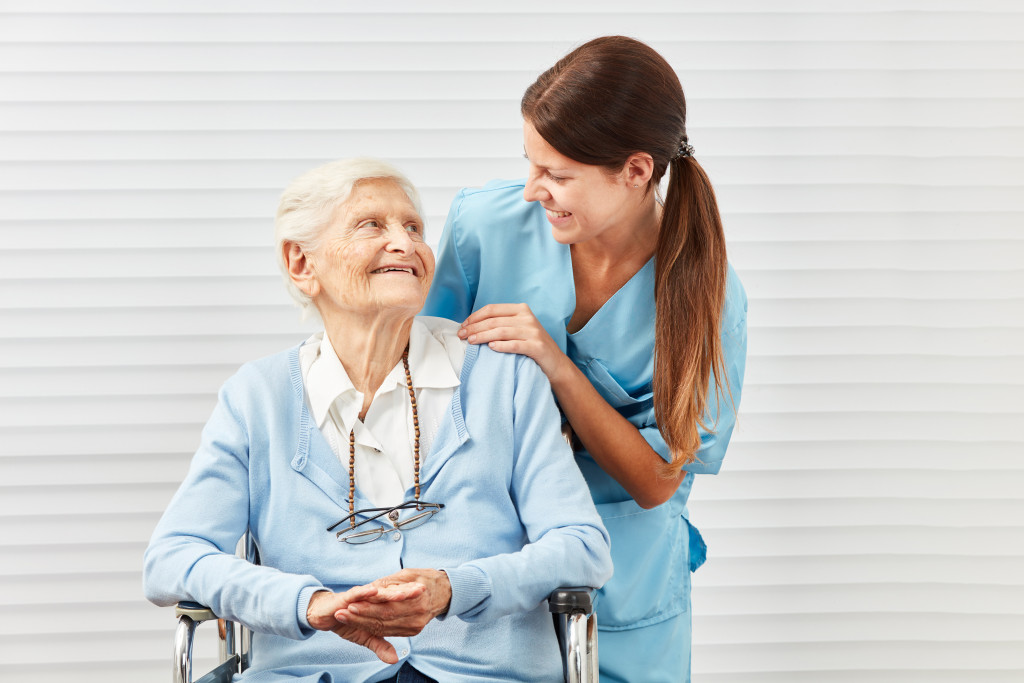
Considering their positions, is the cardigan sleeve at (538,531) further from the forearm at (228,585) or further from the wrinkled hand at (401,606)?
the forearm at (228,585)

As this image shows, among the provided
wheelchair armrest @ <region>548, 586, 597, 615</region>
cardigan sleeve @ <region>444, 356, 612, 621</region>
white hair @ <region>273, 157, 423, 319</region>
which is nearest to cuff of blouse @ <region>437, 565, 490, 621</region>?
cardigan sleeve @ <region>444, 356, 612, 621</region>

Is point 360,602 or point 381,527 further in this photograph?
point 381,527

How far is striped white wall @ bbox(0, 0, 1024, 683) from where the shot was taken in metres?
2.30

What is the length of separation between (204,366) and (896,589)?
1981mm

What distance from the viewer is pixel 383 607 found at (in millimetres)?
1230

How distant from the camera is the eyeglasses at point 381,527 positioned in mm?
1431

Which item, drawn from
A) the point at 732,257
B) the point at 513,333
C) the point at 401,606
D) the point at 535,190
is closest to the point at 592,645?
the point at 401,606

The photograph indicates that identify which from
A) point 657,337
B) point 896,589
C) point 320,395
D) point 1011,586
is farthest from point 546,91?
point 1011,586

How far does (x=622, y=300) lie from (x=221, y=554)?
2.77 feet

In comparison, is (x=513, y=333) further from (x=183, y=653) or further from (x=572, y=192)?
(x=183, y=653)

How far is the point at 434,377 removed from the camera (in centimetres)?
154

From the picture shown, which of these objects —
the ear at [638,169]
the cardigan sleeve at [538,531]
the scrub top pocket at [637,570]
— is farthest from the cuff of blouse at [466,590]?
the ear at [638,169]

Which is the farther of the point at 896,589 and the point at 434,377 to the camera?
the point at 896,589

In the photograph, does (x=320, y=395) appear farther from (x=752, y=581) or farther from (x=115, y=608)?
(x=752, y=581)
